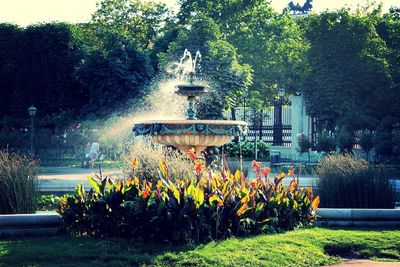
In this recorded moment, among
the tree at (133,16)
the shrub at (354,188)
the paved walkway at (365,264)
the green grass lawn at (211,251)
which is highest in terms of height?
the tree at (133,16)

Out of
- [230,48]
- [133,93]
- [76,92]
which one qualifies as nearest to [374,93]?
[230,48]

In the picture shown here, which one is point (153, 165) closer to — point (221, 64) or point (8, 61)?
point (221, 64)

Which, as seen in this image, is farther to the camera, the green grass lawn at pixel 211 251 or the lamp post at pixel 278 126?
the lamp post at pixel 278 126

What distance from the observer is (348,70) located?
122 ft

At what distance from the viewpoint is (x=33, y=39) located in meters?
43.7

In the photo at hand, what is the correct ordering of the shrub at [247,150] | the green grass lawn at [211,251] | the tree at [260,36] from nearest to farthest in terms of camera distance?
1. the green grass lawn at [211,251]
2. the shrub at [247,150]
3. the tree at [260,36]

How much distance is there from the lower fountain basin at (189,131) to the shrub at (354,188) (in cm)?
431

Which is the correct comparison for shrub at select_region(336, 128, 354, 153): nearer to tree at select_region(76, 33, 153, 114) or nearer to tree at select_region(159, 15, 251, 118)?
tree at select_region(159, 15, 251, 118)

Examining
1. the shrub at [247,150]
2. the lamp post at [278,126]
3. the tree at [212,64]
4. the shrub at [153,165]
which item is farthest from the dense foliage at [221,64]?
the shrub at [153,165]

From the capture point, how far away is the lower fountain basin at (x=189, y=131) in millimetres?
16156

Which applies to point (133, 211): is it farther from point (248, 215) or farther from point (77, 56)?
point (77, 56)

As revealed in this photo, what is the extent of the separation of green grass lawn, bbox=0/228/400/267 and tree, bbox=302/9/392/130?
26010mm

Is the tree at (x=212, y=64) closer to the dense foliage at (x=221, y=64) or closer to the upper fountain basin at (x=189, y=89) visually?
the dense foliage at (x=221, y=64)

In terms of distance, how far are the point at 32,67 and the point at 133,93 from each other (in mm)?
6967
